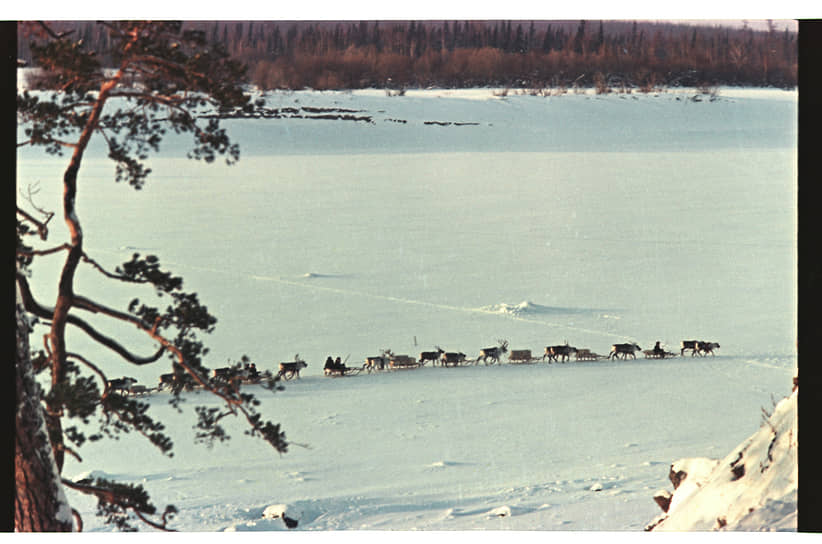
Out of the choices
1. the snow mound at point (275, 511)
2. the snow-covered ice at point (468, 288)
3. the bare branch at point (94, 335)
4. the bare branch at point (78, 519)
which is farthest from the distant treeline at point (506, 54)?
the bare branch at point (78, 519)

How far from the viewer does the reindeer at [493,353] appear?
4.73m

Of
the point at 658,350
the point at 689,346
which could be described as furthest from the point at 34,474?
the point at 689,346

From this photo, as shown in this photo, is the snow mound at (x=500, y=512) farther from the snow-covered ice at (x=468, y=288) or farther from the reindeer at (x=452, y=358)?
the reindeer at (x=452, y=358)

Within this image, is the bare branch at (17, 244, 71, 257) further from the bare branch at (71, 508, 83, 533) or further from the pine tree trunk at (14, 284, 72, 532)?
the bare branch at (71, 508, 83, 533)

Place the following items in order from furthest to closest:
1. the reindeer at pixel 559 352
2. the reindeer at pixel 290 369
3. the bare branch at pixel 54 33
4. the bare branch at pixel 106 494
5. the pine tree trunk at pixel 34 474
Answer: the reindeer at pixel 559 352 < the reindeer at pixel 290 369 < the bare branch at pixel 106 494 < the bare branch at pixel 54 33 < the pine tree trunk at pixel 34 474

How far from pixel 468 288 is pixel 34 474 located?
2.19 meters

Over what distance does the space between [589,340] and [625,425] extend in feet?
1.46

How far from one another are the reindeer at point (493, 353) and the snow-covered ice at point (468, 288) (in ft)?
0.16

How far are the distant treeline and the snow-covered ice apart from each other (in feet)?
0.35

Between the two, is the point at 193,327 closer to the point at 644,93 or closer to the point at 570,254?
the point at 570,254

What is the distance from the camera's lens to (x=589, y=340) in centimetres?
476

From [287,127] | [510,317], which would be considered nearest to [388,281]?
[510,317]

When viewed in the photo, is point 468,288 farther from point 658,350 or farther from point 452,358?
point 658,350

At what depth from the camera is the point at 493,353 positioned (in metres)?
4.74
